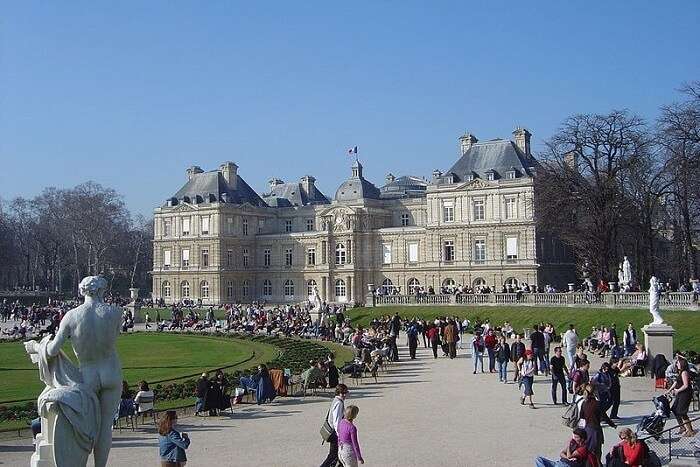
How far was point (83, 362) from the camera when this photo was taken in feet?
26.8

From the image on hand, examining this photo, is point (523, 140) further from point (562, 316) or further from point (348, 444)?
point (348, 444)

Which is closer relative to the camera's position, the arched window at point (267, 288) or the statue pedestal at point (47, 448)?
the statue pedestal at point (47, 448)

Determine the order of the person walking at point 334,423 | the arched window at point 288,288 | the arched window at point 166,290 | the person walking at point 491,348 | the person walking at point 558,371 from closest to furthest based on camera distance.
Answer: the person walking at point 334,423, the person walking at point 558,371, the person walking at point 491,348, the arched window at point 288,288, the arched window at point 166,290

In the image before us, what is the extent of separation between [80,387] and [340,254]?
229 feet

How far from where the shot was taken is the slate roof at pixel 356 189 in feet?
259

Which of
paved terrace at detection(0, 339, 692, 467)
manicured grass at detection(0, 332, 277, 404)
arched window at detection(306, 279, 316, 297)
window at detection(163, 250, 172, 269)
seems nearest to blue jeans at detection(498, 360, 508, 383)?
paved terrace at detection(0, 339, 692, 467)

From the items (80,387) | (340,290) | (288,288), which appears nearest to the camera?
(80,387)

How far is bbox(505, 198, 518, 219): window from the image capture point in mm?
65312

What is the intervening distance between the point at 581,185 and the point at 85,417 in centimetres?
4345

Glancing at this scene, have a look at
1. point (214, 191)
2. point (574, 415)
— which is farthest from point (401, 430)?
point (214, 191)

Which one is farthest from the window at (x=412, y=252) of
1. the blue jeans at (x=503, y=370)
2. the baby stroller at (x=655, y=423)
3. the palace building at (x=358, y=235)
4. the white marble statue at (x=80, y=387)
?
the white marble statue at (x=80, y=387)

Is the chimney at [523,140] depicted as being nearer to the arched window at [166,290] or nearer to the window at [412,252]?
the window at [412,252]

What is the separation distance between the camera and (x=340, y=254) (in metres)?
77.9

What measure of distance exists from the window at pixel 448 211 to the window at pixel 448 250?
1.84 m
